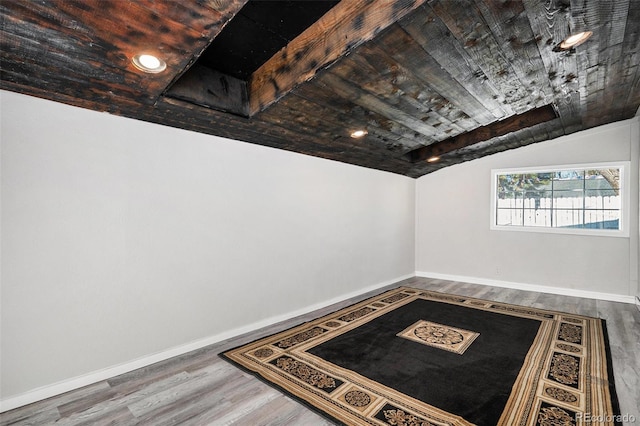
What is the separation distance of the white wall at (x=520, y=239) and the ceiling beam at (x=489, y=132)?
1.19m

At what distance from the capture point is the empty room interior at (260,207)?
1.97m

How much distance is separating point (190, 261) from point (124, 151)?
1107mm

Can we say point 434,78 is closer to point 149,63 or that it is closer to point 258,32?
point 258,32

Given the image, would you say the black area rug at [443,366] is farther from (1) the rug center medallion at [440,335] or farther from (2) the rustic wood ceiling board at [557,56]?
(2) the rustic wood ceiling board at [557,56]

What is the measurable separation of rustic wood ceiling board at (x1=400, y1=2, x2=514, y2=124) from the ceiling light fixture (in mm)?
565

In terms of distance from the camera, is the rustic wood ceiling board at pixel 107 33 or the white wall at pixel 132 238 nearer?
the rustic wood ceiling board at pixel 107 33

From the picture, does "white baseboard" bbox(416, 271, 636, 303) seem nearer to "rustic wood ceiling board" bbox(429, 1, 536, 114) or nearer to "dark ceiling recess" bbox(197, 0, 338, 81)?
"rustic wood ceiling board" bbox(429, 1, 536, 114)

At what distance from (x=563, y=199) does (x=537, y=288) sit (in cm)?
156

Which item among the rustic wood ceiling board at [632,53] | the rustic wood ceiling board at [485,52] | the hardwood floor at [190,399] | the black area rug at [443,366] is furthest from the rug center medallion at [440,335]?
the rustic wood ceiling board at [632,53]

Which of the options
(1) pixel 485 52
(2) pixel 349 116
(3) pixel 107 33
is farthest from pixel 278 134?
(1) pixel 485 52

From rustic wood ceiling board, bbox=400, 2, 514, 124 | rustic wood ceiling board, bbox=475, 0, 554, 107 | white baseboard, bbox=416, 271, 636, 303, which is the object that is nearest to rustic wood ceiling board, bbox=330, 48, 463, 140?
Result: rustic wood ceiling board, bbox=400, 2, 514, 124

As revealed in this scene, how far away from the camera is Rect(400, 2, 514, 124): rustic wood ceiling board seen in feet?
6.26

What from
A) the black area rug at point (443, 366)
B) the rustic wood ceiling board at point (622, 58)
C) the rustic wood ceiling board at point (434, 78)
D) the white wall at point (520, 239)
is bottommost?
the black area rug at point (443, 366)

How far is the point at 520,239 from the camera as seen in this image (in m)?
5.50
